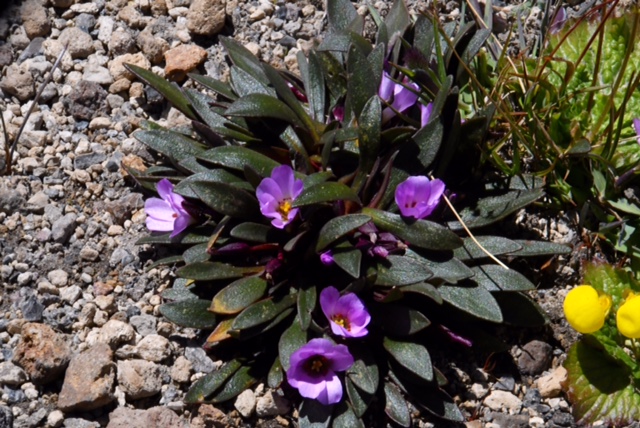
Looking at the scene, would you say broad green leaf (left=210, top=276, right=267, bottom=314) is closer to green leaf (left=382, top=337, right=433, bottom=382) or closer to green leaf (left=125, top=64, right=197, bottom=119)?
green leaf (left=382, top=337, right=433, bottom=382)

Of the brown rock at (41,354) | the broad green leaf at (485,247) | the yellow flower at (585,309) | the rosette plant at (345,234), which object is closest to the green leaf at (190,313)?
the rosette plant at (345,234)

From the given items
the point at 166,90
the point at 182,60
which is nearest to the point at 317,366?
the point at 166,90

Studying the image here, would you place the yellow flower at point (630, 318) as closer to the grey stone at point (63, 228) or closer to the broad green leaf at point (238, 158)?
the broad green leaf at point (238, 158)

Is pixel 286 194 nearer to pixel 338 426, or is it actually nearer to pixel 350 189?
pixel 350 189

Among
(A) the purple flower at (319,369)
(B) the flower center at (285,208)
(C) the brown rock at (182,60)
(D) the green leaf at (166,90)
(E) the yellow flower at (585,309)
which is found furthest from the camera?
(C) the brown rock at (182,60)

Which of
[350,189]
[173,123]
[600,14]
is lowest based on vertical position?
[173,123]

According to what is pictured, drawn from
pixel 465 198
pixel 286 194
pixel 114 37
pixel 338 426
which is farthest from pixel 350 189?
pixel 114 37

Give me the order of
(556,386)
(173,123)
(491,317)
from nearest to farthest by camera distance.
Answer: (491,317), (556,386), (173,123)
